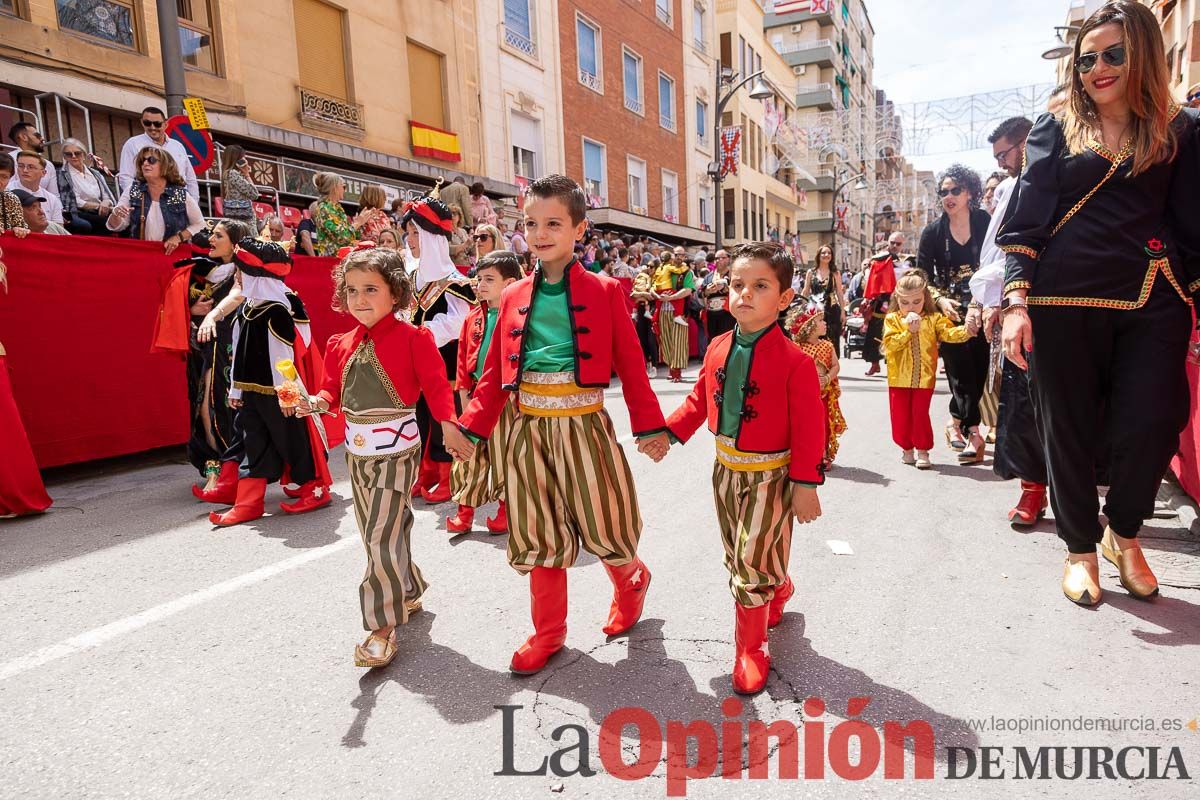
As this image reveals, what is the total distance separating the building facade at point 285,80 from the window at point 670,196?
10.4 metres

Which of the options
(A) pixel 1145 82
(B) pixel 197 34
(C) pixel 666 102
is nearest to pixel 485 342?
(A) pixel 1145 82

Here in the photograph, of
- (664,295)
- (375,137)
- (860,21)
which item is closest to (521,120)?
(375,137)

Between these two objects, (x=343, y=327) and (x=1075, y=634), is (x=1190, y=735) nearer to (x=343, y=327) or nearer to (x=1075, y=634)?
(x=1075, y=634)

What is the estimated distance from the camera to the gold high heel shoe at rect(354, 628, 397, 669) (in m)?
2.83

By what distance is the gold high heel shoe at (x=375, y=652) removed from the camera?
2.83 metres

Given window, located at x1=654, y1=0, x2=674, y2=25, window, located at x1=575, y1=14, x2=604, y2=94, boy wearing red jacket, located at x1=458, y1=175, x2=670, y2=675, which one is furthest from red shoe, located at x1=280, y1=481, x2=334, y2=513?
window, located at x1=654, y1=0, x2=674, y2=25

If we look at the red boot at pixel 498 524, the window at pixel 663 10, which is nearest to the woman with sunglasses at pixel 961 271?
the red boot at pixel 498 524

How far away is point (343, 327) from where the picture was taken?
894 cm

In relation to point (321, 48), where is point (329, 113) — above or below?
below

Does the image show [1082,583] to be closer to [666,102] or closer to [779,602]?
[779,602]

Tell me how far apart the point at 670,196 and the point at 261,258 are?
2476 centimetres

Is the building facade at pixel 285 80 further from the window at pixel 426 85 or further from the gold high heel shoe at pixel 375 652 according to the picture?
the gold high heel shoe at pixel 375 652

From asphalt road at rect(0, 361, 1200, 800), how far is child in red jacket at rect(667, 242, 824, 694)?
0.31 meters

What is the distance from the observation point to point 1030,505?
4402 mm
